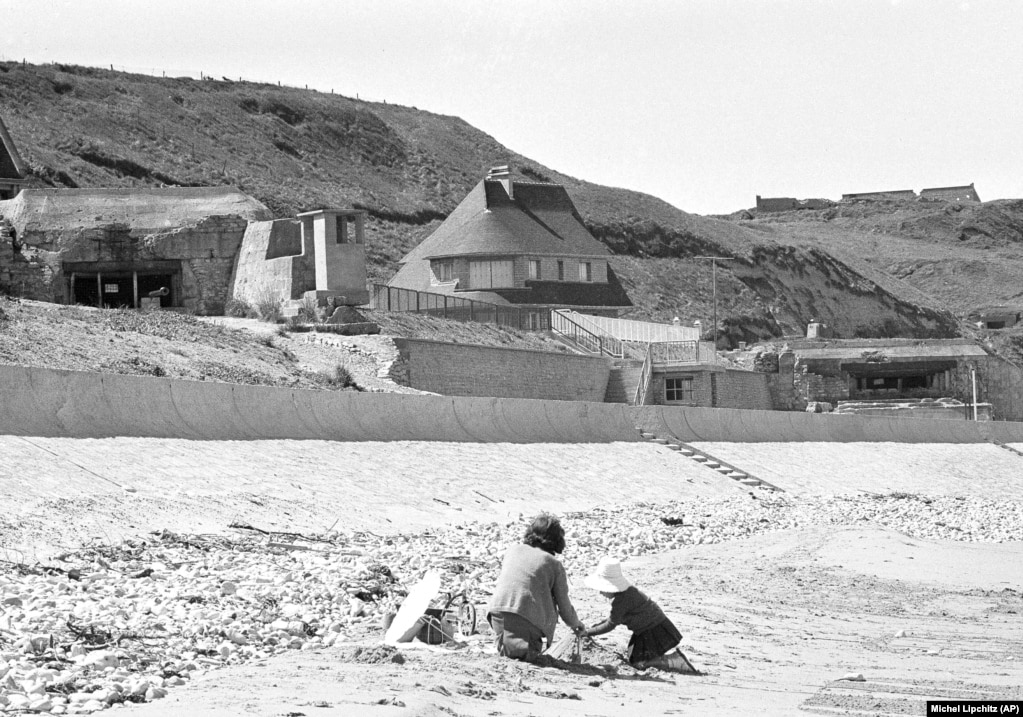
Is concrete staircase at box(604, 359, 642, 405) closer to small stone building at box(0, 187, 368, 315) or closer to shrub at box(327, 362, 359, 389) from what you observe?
small stone building at box(0, 187, 368, 315)

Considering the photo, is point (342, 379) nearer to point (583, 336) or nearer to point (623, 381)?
point (623, 381)

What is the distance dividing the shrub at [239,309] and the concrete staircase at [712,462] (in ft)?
38.5

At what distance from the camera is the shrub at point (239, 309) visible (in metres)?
40.8

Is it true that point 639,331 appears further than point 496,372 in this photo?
Yes

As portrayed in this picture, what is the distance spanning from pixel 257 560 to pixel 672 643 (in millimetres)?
4825

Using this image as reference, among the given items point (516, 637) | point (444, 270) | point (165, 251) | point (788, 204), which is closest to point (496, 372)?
point (165, 251)

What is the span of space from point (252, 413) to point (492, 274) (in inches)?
1565

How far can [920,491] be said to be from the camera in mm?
39188

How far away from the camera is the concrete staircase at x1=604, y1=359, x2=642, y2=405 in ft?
159

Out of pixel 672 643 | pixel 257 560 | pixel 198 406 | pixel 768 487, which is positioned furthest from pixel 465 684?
pixel 768 487

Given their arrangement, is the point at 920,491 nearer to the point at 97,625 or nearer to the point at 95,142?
the point at 97,625

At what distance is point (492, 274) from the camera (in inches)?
2475

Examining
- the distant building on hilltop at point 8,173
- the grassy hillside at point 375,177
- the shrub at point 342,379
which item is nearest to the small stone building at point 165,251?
the shrub at point 342,379

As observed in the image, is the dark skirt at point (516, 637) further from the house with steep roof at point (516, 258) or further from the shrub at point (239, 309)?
the house with steep roof at point (516, 258)
